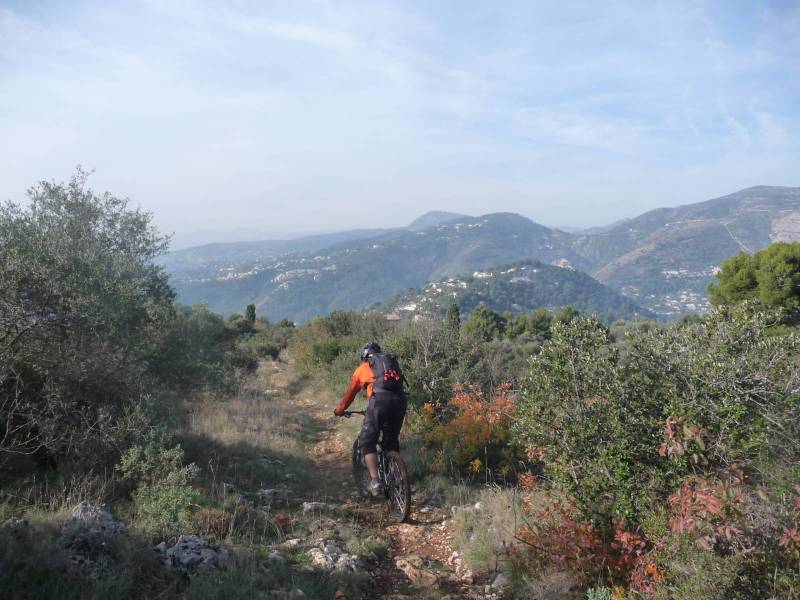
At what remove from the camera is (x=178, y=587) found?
3.47 meters

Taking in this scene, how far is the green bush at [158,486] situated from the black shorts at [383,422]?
1.98 metres

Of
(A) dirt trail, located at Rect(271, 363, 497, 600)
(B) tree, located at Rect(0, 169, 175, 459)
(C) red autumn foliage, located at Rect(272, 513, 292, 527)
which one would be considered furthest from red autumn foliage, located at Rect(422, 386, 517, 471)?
(B) tree, located at Rect(0, 169, 175, 459)

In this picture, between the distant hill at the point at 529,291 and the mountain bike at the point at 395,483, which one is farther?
the distant hill at the point at 529,291

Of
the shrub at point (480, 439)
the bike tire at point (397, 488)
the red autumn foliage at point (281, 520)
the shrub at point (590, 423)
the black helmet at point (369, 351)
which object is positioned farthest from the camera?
the shrub at point (480, 439)

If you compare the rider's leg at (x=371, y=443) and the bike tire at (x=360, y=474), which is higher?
the rider's leg at (x=371, y=443)

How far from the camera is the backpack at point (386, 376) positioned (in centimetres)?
573

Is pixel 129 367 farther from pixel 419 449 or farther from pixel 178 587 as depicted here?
pixel 419 449

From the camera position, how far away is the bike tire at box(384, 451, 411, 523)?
217 inches

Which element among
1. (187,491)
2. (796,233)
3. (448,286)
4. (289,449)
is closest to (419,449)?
(289,449)

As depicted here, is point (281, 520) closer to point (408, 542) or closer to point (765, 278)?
point (408, 542)

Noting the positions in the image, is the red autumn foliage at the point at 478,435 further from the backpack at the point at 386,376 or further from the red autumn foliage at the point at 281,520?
the red autumn foliage at the point at 281,520

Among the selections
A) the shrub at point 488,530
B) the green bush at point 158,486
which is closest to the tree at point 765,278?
the shrub at point 488,530

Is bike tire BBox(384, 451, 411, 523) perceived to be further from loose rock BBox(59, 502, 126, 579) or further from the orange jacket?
loose rock BBox(59, 502, 126, 579)

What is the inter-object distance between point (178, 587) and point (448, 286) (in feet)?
406
